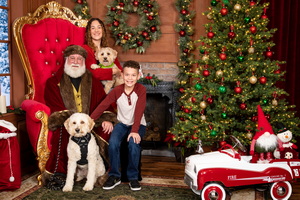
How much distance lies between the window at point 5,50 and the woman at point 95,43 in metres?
0.92

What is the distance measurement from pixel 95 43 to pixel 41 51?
671 millimetres

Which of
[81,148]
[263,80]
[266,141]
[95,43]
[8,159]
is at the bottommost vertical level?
[8,159]

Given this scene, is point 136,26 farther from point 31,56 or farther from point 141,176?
point 141,176

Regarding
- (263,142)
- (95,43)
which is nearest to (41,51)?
(95,43)

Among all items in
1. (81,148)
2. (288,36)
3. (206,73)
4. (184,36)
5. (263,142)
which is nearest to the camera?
(263,142)

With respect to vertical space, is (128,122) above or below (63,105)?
below

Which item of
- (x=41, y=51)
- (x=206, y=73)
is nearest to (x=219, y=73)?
(x=206, y=73)

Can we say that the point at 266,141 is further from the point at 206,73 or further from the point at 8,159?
the point at 8,159

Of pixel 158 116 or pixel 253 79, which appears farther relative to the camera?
pixel 158 116

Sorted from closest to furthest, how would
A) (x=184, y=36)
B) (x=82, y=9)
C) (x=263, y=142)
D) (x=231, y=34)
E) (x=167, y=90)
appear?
(x=263, y=142) → (x=231, y=34) → (x=167, y=90) → (x=184, y=36) → (x=82, y=9)

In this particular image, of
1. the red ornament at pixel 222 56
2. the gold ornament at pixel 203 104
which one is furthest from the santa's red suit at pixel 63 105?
the red ornament at pixel 222 56

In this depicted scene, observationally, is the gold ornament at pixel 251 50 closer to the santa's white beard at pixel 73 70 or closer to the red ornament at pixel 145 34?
the red ornament at pixel 145 34

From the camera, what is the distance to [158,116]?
525cm

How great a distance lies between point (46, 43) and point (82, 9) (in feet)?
3.93
